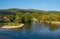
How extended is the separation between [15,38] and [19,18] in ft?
118

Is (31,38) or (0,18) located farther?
(0,18)

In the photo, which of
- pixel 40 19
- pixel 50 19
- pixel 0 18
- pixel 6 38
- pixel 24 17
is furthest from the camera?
pixel 40 19

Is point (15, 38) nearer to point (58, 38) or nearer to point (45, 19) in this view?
point (58, 38)

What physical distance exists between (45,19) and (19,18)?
16773 millimetres

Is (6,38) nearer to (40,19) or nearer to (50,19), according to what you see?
(50,19)

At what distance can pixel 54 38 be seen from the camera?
886 inches

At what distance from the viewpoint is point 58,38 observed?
22547 millimetres

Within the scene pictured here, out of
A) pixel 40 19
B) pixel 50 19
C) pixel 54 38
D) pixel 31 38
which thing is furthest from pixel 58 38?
pixel 40 19

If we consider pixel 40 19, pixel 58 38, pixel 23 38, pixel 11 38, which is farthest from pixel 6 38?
pixel 40 19

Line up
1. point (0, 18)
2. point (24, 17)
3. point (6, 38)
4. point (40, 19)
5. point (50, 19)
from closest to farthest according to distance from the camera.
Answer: point (6, 38) < point (0, 18) < point (24, 17) < point (50, 19) < point (40, 19)

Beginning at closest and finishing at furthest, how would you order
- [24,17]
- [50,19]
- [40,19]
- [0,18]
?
1. [0,18]
2. [24,17]
3. [50,19]
4. [40,19]

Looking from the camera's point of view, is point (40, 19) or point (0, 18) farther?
point (40, 19)

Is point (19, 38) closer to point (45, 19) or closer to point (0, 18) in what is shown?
point (0, 18)

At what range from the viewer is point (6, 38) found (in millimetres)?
22109
